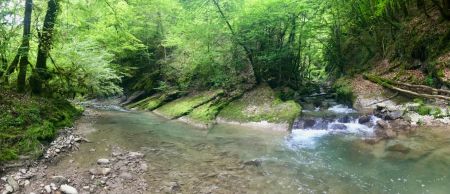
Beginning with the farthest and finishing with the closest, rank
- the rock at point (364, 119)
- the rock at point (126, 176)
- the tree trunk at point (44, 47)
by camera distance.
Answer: the rock at point (364, 119) → the tree trunk at point (44, 47) → the rock at point (126, 176)

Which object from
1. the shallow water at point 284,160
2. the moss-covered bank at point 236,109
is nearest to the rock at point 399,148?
the shallow water at point 284,160

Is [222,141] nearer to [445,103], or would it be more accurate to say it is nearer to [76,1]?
[76,1]

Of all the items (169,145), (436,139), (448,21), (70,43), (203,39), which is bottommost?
(169,145)

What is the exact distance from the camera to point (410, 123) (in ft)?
44.6

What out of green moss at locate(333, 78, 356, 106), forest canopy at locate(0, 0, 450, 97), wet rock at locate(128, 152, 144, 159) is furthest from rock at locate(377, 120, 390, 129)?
wet rock at locate(128, 152, 144, 159)

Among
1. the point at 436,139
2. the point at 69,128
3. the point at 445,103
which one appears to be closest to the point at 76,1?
the point at 69,128

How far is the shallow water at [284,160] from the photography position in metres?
7.93

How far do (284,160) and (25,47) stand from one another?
27.9 ft

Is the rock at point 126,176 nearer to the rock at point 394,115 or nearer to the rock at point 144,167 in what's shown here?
the rock at point 144,167

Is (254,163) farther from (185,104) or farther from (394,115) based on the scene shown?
(185,104)

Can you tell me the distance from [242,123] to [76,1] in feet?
28.9

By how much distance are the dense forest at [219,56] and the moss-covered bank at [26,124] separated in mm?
39

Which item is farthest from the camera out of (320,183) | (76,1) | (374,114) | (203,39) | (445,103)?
(203,39)

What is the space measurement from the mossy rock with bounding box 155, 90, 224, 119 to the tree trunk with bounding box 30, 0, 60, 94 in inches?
267
